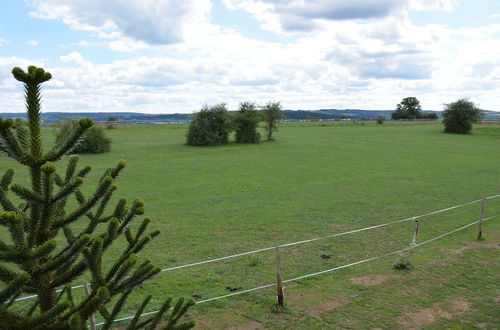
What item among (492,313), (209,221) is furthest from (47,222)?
(209,221)

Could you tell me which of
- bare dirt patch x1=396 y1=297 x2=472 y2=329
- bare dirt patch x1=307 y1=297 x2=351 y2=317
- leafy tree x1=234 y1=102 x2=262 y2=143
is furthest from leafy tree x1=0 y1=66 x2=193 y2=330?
leafy tree x1=234 y1=102 x2=262 y2=143

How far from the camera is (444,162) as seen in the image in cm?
3091

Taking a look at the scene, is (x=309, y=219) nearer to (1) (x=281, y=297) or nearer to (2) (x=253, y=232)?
(2) (x=253, y=232)

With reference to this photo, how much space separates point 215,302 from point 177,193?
39.1ft

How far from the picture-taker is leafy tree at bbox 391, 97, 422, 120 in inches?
5281

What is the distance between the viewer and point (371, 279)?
31.1 ft

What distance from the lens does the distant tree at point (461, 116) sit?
202 feet

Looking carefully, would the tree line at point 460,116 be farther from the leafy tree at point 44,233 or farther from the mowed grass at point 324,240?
the leafy tree at point 44,233

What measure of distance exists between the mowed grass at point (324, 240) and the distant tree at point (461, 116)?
36695 millimetres

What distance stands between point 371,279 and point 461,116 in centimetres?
6096

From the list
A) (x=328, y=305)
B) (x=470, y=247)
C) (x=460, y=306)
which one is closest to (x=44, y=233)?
(x=328, y=305)

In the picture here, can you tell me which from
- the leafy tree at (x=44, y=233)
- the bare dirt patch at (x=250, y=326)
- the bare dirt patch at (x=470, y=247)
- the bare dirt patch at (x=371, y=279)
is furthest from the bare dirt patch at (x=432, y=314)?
the leafy tree at (x=44, y=233)

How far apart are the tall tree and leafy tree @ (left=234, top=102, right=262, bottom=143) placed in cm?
9914

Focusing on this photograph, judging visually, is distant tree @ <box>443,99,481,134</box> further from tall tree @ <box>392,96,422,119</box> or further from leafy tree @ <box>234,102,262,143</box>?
tall tree @ <box>392,96,422,119</box>
